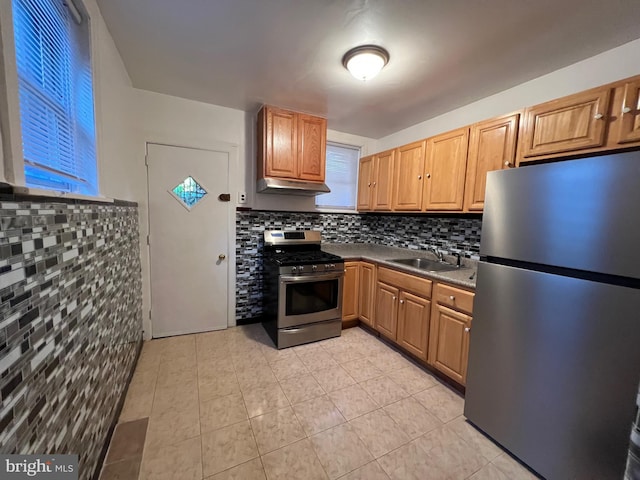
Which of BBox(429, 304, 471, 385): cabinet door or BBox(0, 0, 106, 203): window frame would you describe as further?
BBox(429, 304, 471, 385): cabinet door

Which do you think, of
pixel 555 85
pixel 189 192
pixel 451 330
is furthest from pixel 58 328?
pixel 555 85

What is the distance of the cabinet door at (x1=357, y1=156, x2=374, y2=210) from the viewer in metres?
3.26

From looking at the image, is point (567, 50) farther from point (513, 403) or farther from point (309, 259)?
point (309, 259)

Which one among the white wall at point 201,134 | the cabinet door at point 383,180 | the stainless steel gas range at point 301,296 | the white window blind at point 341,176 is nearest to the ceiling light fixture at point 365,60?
the cabinet door at point 383,180

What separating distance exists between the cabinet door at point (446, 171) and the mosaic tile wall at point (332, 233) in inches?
14.4

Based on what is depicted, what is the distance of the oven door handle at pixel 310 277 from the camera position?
246 centimetres

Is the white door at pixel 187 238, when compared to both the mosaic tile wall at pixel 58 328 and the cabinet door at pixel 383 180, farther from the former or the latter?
the cabinet door at pixel 383 180

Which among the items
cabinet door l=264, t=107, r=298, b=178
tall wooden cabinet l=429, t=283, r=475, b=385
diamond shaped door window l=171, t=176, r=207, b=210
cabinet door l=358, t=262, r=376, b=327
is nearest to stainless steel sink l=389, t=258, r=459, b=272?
cabinet door l=358, t=262, r=376, b=327

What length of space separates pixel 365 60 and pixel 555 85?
1.48 m

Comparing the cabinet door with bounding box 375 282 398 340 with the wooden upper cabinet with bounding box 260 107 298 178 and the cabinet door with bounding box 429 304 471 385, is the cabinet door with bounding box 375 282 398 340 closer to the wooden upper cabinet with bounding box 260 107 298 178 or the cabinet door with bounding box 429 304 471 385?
the cabinet door with bounding box 429 304 471 385

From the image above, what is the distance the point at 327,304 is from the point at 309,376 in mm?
789

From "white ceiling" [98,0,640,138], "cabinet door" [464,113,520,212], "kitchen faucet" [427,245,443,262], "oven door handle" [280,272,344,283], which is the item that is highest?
"white ceiling" [98,0,640,138]

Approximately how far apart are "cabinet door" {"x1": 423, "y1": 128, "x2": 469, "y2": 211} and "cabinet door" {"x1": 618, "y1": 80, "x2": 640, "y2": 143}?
0.87 m

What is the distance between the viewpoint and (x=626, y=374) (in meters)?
1.05
